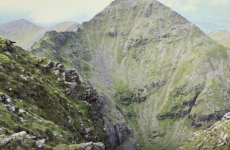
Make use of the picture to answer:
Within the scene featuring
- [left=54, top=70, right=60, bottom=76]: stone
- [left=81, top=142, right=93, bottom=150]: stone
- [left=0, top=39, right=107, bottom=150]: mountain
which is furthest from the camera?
[left=54, top=70, right=60, bottom=76]: stone

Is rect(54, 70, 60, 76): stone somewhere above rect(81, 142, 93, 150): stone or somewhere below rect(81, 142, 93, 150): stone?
above

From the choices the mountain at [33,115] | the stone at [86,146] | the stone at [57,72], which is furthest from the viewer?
the stone at [57,72]

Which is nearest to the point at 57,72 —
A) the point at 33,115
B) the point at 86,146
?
the point at 33,115

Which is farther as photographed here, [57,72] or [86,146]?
[57,72]

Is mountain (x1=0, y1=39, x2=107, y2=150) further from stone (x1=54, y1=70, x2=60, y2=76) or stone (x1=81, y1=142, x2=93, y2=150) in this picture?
stone (x1=54, y1=70, x2=60, y2=76)

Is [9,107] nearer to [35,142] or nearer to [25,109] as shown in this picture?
[25,109]

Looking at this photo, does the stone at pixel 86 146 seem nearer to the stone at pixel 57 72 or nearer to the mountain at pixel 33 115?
the mountain at pixel 33 115

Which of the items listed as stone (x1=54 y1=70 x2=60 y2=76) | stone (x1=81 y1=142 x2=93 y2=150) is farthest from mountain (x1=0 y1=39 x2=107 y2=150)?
stone (x1=54 y1=70 x2=60 y2=76)

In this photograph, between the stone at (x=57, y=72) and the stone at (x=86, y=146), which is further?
the stone at (x=57, y=72)

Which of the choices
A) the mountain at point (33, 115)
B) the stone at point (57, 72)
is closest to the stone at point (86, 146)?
the mountain at point (33, 115)

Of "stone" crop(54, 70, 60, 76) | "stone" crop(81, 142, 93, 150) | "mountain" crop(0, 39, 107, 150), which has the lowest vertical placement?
"stone" crop(81, 142, 93, 150)

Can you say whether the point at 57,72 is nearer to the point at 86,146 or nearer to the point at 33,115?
the point at 33,115

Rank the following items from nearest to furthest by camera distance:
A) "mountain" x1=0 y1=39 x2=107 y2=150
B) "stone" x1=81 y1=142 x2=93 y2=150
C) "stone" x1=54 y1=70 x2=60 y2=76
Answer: "mountain" x1=0 y1=39 x2=107 y2=150 → "stone" x1=81 y1=142 x2=93 y2=150 → "stone" x1=54 y1=70 x2=60 y2=76
